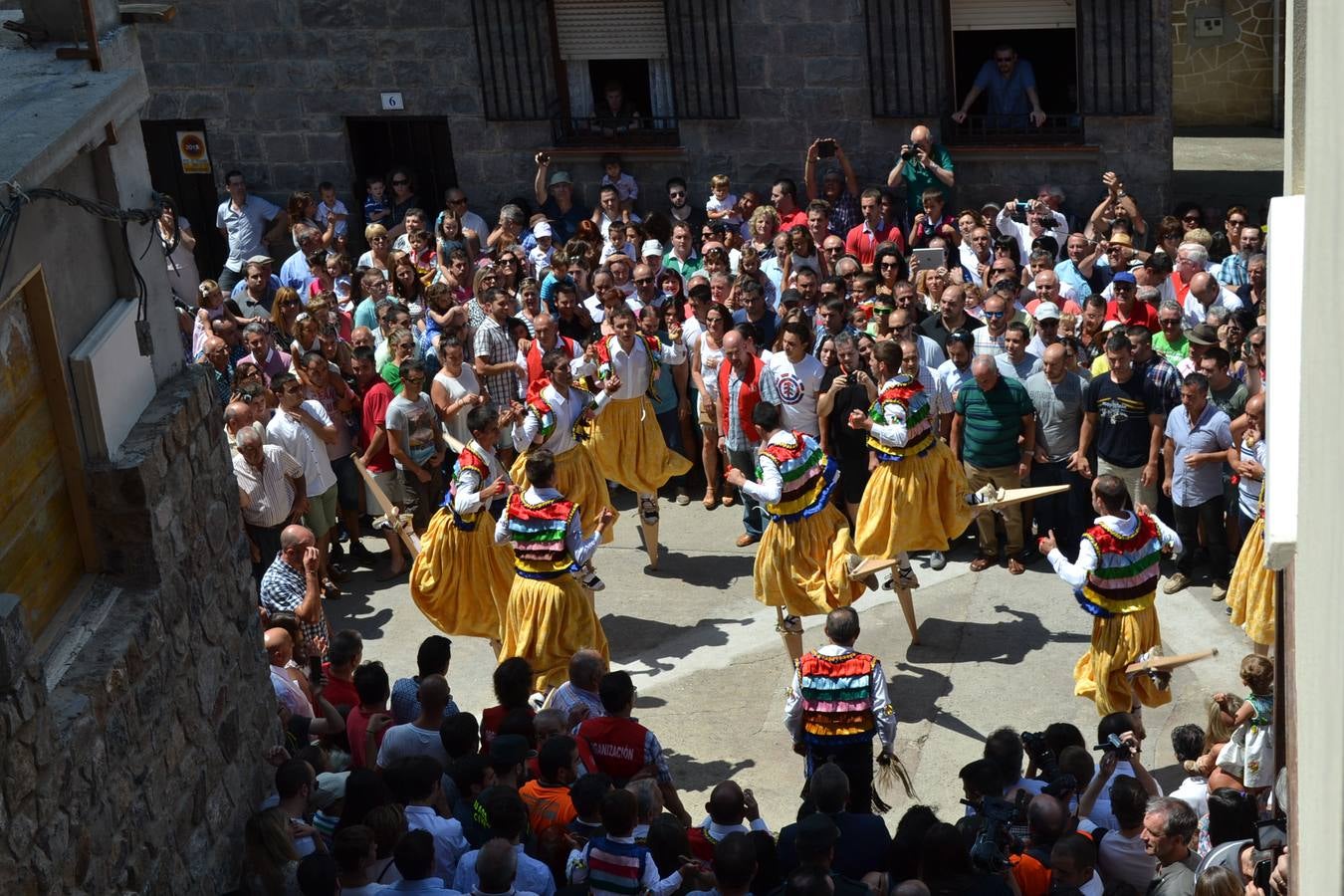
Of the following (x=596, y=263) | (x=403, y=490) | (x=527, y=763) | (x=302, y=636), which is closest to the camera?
(x=527, y=763)

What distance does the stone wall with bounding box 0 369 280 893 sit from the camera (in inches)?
221

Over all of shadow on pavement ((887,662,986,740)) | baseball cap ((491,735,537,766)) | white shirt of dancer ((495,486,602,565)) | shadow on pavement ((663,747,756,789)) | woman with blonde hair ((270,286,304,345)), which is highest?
woman with blonde hair ((270,286,304,345))

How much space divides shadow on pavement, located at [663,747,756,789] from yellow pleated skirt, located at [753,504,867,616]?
3.29 feet

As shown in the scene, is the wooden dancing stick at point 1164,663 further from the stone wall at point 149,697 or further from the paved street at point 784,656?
the stone wall at point 149,697

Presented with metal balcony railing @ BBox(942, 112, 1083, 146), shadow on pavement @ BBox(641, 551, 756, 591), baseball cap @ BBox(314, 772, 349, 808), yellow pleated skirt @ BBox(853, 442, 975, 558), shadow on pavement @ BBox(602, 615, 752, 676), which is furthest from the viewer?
metal balcony railing @ BBox(942, 112, 1083, 146)

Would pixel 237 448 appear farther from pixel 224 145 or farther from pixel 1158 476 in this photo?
pixel 224 145

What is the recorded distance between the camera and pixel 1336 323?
3.20m

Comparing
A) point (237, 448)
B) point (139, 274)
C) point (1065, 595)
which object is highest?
point (139, 274)

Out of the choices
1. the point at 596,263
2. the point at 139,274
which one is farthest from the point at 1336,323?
the point at 596,263

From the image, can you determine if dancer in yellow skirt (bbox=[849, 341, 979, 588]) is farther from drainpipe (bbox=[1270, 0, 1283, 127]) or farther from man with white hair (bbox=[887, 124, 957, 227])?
drainpipe (bbox=[1270, 0, 1283, 127])

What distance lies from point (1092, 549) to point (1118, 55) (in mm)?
7209

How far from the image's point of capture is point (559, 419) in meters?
11.5

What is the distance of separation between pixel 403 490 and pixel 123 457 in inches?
231

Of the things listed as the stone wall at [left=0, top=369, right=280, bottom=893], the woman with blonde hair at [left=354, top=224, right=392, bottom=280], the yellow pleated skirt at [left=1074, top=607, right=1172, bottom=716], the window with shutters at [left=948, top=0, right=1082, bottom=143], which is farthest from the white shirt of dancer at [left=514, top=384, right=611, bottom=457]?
the window with shutters at [left=948, top=0, right=1082, bottom=143]
